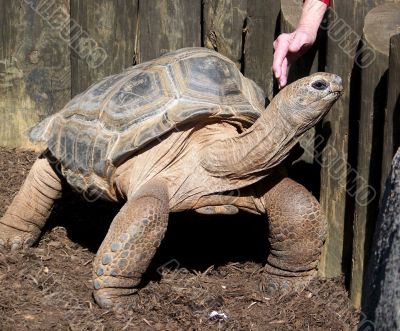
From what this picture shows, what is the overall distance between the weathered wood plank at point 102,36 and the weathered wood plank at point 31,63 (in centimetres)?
14

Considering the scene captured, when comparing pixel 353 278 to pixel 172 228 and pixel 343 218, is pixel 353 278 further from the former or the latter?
pixel 172 228

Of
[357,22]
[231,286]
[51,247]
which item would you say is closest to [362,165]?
[357,22]

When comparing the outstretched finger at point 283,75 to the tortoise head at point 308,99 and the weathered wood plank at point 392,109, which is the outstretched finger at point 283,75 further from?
the weathered wood plank at point 392,109

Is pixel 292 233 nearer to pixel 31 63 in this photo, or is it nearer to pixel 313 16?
pixel 313 16

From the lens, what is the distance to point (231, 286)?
499 centimetres

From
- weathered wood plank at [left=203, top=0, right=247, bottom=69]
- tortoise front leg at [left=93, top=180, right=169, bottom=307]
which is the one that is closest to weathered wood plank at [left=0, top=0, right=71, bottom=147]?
weathered wood plank at [left=203, top=0, right=247, bottom=69]

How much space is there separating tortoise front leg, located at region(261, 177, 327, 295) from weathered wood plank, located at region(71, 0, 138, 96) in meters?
1.80

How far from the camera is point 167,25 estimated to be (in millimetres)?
5883

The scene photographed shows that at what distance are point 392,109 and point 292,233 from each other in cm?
91

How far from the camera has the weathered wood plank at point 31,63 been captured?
20.5 ft

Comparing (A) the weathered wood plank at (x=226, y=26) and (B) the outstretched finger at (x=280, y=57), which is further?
(A) the weathered wood plank at (x=226, y=26)

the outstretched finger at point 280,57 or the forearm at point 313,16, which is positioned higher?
the forearm at point 313,16

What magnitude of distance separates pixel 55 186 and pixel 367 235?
1919mm

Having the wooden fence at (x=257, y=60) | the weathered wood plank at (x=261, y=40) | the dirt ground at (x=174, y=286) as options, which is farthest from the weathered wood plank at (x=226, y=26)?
the dirt ground at (x=174, y=286)
